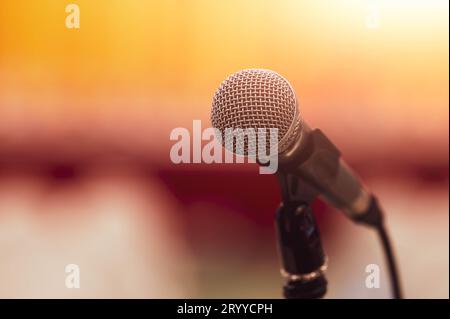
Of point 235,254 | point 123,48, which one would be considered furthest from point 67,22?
point 235,254

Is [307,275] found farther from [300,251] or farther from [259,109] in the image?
[259,109]

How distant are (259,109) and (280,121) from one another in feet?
0.09

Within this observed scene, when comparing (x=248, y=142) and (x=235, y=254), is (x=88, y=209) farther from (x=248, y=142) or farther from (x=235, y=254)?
(x=248, y=142)

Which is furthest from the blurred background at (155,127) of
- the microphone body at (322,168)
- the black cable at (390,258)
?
the microphone body at (322,168)

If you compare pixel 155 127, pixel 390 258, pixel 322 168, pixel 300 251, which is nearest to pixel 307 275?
pixel 300 251

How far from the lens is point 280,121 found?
1.60 ft

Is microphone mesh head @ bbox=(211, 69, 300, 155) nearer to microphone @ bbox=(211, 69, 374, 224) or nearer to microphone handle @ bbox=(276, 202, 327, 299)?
microphone @ bbox=(211, 69, 374, 224)

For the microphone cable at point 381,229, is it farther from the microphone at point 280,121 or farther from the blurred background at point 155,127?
the blurred background at point 155,127

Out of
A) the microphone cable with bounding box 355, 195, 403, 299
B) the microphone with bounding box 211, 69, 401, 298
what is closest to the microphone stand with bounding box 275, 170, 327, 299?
the microphone with bounding box 211, 69, 401, 298

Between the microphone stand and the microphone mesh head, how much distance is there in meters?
0.08

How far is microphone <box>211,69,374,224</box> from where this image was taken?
49 cm

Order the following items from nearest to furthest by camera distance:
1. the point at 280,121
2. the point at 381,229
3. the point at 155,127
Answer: the point at 280,121 < the point at 381,229 < the point at 155,127

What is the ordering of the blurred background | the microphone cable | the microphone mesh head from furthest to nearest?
1. the blurred background
2. the microphone cable
3. the microphone mesh head

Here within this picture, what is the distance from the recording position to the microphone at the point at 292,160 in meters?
0.49
